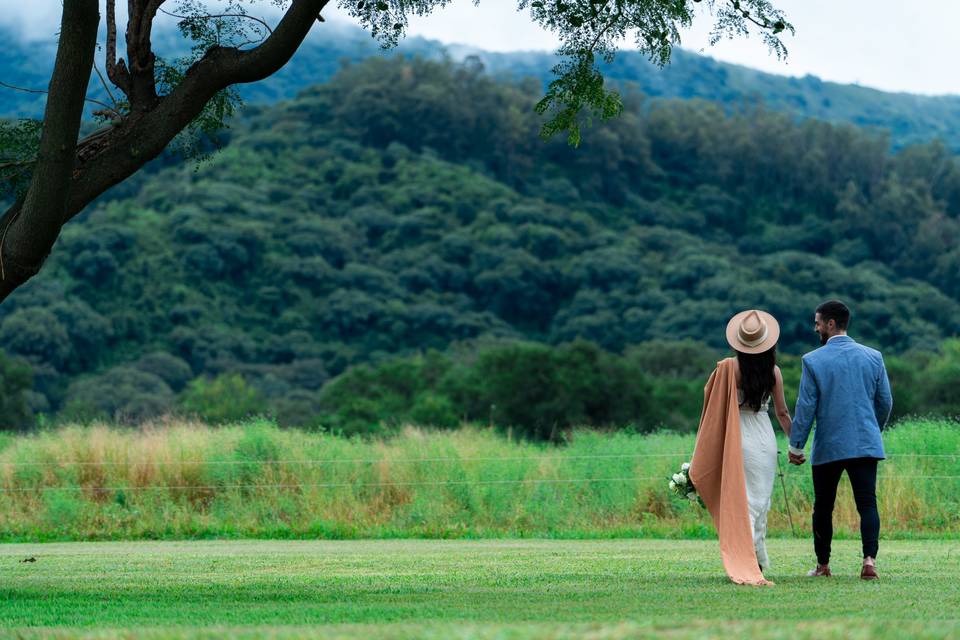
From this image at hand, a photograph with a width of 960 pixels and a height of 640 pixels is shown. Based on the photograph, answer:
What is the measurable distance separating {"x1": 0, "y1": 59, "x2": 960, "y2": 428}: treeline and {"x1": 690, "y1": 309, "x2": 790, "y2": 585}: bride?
47572mm

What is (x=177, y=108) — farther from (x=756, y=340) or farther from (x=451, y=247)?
(x=451, y=247)

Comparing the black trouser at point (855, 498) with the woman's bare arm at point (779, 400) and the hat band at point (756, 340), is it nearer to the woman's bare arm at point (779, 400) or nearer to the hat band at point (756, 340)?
the woman's bare arm at point (779, 400)

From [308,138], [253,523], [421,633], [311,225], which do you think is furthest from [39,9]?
[421,633]

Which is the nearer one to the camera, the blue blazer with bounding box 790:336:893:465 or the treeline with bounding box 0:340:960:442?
the blue blazer with bounding box 790:336:893:465

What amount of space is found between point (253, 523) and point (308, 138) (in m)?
87.9

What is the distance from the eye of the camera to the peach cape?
31.8ft

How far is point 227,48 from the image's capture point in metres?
10.3

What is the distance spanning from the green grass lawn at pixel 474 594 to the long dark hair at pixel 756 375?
4.49 feet

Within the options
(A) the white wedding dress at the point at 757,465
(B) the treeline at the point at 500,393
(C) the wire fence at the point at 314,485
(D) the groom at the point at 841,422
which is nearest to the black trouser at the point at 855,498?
(D) the groom at the point at 841,422

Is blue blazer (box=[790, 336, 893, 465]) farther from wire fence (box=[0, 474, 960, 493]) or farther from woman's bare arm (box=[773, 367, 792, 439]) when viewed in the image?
wire fence (box=[0, 474, 960, 493])

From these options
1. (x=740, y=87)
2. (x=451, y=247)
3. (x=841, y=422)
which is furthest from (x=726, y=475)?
(x=740, y=87)

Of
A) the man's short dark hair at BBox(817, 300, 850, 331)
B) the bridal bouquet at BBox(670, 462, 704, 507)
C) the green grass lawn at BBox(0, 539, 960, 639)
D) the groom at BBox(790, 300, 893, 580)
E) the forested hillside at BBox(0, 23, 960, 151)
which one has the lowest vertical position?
the green grass lawn at BBox(0, 539, 960, 639)

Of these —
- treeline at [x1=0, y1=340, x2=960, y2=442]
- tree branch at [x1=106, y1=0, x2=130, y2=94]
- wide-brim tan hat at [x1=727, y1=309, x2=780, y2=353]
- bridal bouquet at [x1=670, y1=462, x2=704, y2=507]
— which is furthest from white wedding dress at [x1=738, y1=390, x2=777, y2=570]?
treeline at [x1=0, y1=340, x2=960, y2=442]

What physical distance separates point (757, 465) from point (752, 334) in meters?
0.99
